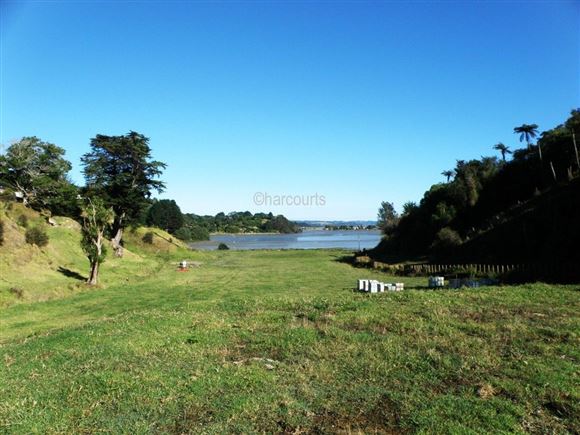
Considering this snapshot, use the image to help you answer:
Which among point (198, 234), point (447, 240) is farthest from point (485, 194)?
point (198, 234)

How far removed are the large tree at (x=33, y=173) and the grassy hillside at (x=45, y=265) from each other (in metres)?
3.26

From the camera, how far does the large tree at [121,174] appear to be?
180 ft

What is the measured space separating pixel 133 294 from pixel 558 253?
28067 millimetres

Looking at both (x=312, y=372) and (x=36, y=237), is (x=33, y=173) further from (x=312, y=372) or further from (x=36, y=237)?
(x=312, y=372)

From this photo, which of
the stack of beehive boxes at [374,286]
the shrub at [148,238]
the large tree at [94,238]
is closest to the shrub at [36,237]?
the large tree at [94,238]

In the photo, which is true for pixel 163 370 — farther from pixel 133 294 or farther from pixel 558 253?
pixel 558 253

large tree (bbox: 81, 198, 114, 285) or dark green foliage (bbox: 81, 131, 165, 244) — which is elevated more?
dark green foliage (bbox: 81, 131, 165, 244)

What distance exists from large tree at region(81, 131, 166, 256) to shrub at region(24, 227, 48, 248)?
18191 millimetres

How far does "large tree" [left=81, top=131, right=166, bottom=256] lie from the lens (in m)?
55.0

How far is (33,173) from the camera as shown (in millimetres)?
50500

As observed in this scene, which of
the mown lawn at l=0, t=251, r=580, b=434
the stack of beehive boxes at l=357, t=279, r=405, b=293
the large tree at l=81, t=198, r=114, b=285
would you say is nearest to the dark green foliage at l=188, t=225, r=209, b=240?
the large tree at l=81, t=198, r=114, b=285

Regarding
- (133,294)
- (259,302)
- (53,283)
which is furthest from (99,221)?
(259,302)

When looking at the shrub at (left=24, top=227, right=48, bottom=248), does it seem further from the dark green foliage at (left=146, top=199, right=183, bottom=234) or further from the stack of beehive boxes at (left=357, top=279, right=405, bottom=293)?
the dark green foliage at (left=146, top=199, right=183, bottom=234)

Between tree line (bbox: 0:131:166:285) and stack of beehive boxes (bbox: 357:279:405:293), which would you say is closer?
stack of beehive boxes (bbox: 357:279:405:293)
